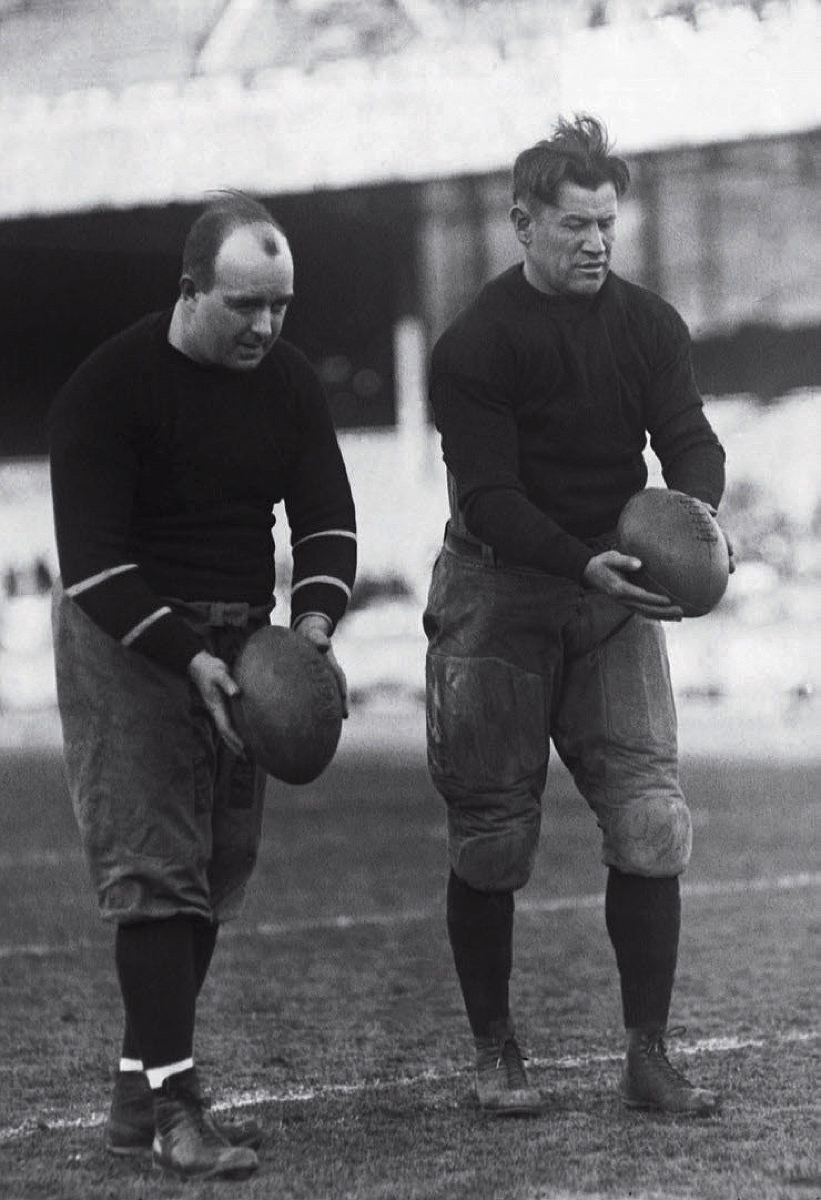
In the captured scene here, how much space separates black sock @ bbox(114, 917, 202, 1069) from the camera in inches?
147

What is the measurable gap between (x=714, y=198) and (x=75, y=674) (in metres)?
10.4

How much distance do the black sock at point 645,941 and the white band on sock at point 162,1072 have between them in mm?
879

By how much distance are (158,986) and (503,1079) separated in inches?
28.8

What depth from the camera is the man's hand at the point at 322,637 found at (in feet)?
12.6

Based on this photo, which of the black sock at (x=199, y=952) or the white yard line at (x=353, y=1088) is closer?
the black sock at (x=199, y=952)

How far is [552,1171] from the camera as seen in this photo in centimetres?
358

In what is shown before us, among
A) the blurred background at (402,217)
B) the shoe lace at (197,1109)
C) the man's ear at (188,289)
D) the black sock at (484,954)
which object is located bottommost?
the shoe lace at (197,1109)

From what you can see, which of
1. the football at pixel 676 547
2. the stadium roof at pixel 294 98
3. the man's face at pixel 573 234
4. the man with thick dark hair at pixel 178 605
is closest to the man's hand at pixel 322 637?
the man with thick dark hair at pixel 178 605

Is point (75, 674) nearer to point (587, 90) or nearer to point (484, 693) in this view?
point (484, 693)

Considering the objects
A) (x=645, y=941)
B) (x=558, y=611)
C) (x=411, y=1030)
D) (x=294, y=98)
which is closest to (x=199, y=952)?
(x=645, y=941)

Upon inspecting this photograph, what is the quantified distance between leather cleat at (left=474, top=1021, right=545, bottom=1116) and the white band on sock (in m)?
0.63

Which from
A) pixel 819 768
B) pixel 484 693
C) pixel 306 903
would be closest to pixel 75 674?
pixel 484 693

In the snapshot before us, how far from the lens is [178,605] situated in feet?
12.7

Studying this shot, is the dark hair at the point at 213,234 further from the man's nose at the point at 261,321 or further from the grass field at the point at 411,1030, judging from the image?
the grass field at the point at 411,1030
